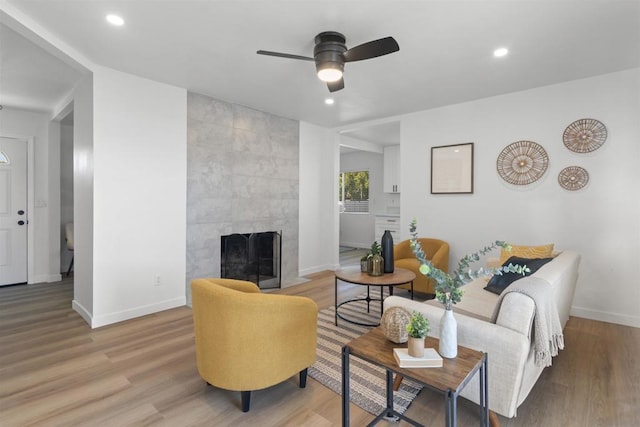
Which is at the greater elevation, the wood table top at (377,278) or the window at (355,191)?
the window at (355,191)

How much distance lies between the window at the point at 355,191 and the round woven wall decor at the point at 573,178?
17.0 feet

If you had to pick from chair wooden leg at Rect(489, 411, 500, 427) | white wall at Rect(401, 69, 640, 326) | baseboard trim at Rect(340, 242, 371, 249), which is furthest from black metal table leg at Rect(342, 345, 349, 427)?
baseboard trim at Rect(340, 242, 371, 249)

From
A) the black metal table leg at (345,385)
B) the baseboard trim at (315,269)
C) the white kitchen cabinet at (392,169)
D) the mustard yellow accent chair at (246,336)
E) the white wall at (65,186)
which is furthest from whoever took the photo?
the white kitchen cabinet at (392,169)

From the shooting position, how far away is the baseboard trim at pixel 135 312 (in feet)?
10.3

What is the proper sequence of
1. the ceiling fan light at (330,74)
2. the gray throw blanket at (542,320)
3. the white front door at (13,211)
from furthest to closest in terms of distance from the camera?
the white front door at (13,211), the ceiling fan light at (330,74), the gray throw blanket at (542,320)

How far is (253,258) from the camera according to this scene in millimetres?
4727

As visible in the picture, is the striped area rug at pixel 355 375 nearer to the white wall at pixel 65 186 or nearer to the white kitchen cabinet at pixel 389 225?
the white kitchen cabinet at pixel 389 225

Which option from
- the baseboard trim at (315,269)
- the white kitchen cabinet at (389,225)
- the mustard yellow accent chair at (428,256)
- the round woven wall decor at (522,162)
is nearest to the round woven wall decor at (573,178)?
the round woven wall decor at (522,162)

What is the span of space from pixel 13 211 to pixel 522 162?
23.4 ft

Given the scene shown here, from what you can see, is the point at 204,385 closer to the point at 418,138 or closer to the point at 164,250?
the point at 164,250

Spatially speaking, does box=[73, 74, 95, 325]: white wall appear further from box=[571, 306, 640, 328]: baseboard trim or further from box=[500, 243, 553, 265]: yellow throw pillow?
box=[571, 306, 640, 328]: baseboard trim

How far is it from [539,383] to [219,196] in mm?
3800

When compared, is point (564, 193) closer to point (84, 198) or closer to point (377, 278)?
point (377, 278)

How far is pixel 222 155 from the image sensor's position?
4.20 meters
